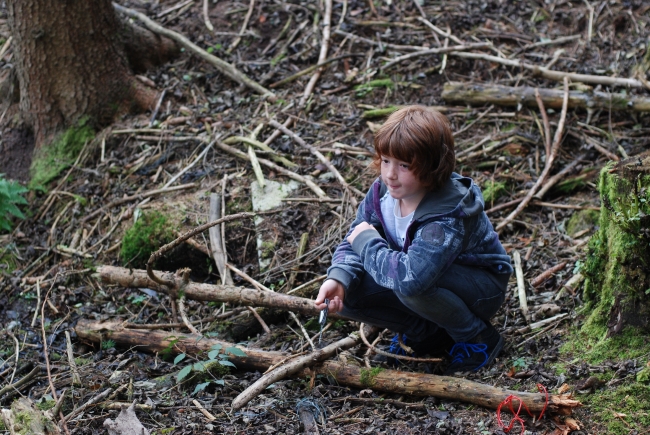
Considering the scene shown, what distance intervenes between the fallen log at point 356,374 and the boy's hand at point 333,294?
0.37 metres

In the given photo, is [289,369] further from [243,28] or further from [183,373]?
[243,28]

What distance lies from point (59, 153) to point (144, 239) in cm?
185

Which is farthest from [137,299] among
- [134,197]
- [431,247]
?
[431,247]

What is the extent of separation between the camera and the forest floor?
3238mm

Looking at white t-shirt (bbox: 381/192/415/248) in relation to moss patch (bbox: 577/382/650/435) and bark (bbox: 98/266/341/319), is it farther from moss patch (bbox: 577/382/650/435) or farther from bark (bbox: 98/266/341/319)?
moss patch (bbox: 577/382/650/435)

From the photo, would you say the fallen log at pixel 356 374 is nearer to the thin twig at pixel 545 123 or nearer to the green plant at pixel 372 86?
the thin twig at pixel 545 123

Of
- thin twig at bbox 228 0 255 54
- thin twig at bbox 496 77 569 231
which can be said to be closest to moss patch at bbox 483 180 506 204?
thin twig at bbox 496 77 569 231

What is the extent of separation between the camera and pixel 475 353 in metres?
3.50

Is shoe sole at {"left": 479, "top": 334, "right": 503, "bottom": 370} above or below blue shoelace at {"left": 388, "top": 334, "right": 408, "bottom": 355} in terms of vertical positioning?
above

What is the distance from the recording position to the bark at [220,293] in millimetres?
3744

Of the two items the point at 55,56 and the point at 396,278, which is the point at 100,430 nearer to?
the point at 396,278

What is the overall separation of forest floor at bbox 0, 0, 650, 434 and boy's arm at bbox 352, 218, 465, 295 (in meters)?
0.64

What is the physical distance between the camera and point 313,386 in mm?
3426

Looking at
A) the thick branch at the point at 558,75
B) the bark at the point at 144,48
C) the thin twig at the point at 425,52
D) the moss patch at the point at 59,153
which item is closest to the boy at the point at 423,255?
the thick branch at the point at 558,75
